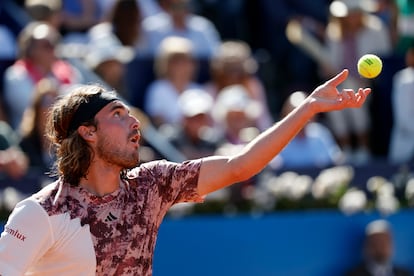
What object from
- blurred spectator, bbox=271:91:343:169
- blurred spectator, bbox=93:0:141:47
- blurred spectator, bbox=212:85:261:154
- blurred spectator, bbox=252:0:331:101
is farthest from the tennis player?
blurred spectator, bbox=252:0:331:101

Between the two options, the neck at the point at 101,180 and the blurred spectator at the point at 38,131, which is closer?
the neck at the point at 101,180

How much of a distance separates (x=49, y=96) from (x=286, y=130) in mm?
4066

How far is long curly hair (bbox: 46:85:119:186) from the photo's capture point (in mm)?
4406

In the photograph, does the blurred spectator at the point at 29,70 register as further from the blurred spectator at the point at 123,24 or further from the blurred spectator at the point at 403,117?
the blurred spectator at the point at 403,117

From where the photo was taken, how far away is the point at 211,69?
1021 cm

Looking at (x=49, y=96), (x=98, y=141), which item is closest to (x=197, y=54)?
(x=49, y=96)

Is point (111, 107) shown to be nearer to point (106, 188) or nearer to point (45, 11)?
point (106, 188)

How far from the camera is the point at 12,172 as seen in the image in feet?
26.0

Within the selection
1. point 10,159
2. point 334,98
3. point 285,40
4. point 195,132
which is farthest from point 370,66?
point 285,40

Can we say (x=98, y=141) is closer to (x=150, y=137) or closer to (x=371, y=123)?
(x=150, y=137)

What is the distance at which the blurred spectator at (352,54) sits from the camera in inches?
414

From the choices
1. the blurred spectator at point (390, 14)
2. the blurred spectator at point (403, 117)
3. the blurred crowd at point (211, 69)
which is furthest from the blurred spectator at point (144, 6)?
the blurred spectator at point (403, 117)

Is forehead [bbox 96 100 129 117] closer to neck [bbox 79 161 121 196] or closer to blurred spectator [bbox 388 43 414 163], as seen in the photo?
neck [bbox 79 161 121 196]

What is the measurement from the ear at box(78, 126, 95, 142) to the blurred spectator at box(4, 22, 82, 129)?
4303mm
